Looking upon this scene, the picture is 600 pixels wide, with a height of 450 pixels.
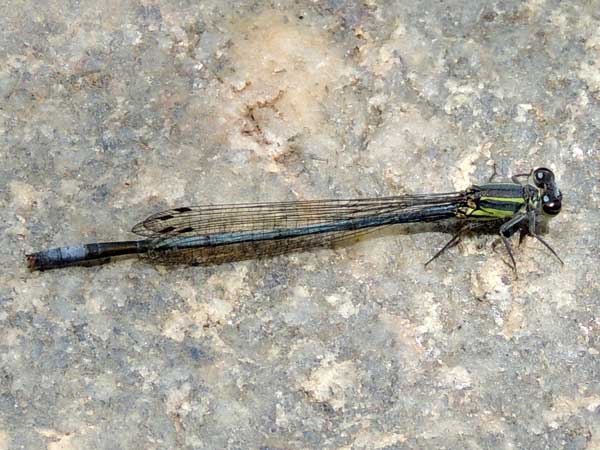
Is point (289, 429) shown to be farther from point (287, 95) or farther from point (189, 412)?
point (287, 95)

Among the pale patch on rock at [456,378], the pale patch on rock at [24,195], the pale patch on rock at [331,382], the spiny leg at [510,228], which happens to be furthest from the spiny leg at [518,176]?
the pale patch on rock at [24,195]

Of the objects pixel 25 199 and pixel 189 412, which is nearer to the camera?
pixel 189 412

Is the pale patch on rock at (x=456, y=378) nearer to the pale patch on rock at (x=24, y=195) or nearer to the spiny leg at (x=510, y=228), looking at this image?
the spiny leg at (x=510, y=228)

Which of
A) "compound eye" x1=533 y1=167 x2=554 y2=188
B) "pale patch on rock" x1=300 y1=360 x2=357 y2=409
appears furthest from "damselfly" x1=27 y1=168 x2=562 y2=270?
"pale patch on rock" x1=300 y1=360 x2=357 y2=409

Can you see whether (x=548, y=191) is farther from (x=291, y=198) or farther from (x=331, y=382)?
(x=331, y=382)

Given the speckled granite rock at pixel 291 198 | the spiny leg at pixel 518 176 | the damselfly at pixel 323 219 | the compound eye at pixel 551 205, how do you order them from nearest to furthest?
the speckled granite rock at pixel 291 198 < the compound eye at pixel 551 205 < the damselfly at pixel 323 219 < the spiny leg at pixel 518 176

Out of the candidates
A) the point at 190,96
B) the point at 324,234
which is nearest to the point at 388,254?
the point at 324,234

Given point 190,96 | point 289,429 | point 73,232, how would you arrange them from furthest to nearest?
point 190,96, point 73,232, point 289,429
